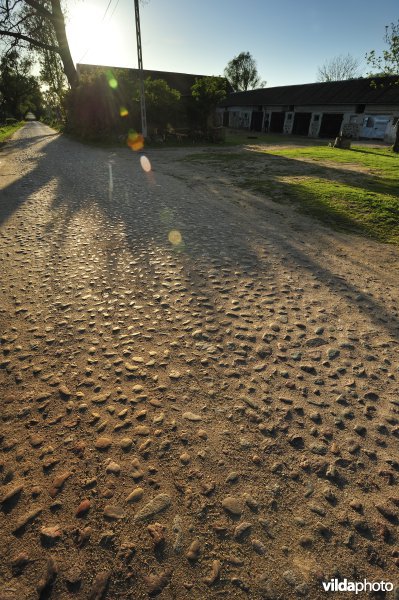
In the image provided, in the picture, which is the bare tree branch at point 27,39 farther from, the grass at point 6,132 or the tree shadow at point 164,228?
the tree shadow at point 164,228

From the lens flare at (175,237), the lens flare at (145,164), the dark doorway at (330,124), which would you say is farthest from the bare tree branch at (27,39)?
the lens flare at (175,237)

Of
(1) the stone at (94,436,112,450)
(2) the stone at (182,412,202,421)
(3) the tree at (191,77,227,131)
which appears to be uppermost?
(3) the tree at (191,77,227,131)

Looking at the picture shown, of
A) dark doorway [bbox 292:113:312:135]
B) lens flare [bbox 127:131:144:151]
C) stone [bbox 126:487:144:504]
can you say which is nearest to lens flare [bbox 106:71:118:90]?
lens flare [bbox 127:131:144:151]

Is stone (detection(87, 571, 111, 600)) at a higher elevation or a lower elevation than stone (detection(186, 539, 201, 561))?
lower

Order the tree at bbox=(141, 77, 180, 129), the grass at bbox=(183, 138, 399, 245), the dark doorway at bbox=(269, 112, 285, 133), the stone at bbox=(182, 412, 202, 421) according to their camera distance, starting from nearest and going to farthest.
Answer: the stone at bbox=(182, 412, 202, 421) < the grass at bbox=(183, 138, 399, 245) < the tree at bbox=(141, 77, 180, 129) < the dark doorway at bbox=(269, 112, 285, 133)

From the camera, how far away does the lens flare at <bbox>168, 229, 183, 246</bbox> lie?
589 centimetres

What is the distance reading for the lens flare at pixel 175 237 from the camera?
5891 millimetres

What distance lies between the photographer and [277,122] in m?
38.5

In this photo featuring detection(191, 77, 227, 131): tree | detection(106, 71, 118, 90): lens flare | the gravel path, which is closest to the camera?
the gravel path

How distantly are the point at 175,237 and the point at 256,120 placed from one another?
42785mm

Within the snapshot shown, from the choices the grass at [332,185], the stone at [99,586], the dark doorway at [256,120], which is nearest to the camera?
the stone at [99,586]

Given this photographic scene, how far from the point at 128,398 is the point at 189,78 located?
2077 inches

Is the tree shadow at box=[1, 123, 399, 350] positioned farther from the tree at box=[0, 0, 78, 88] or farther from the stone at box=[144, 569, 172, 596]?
the tree at box=[0, 0, 78, 88]

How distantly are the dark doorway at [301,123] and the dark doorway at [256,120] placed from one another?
230 inches
